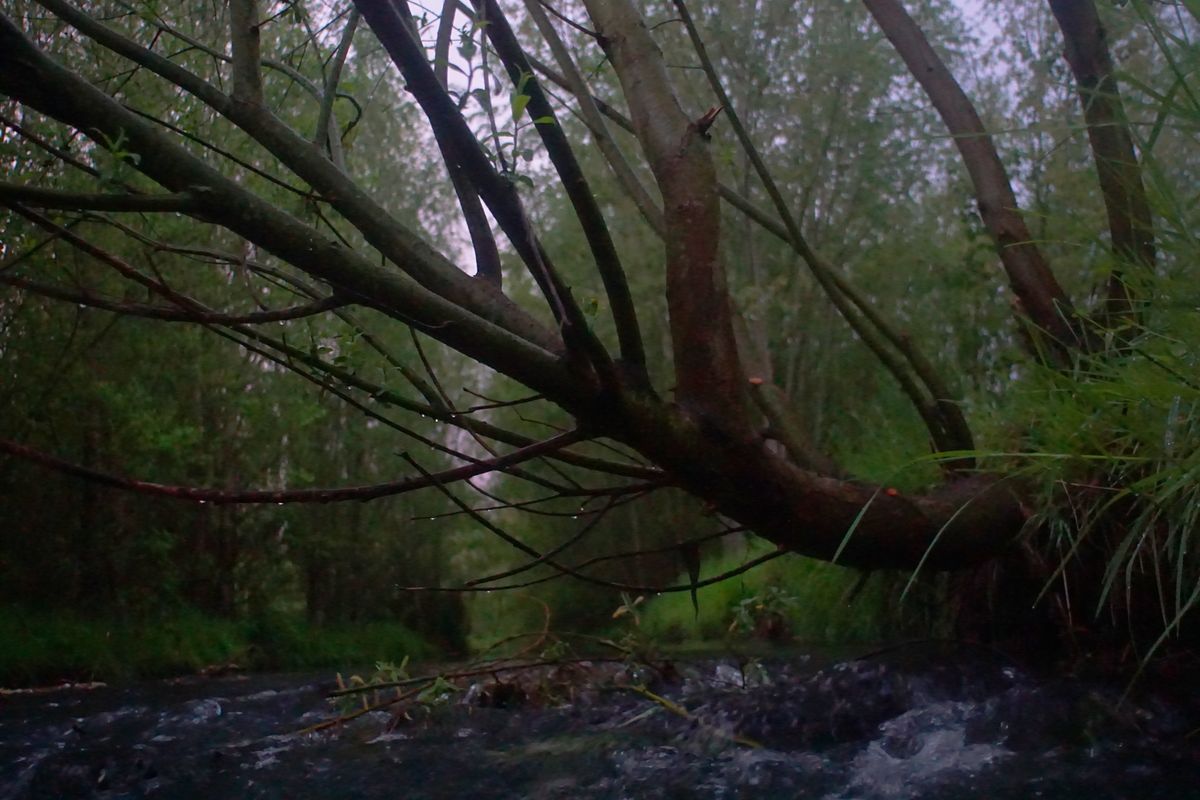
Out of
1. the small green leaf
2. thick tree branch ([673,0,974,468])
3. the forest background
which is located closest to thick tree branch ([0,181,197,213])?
the small green leaf

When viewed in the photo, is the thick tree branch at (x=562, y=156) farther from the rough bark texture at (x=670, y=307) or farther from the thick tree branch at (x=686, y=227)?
the thick tree branch at (x=686, y=227)

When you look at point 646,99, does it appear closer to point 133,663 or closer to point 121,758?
point 121,758

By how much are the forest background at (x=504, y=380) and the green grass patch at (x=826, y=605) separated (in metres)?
0.02

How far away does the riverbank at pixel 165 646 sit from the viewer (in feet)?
22.2

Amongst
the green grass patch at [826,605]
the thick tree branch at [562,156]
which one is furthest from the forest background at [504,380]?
the thick tree branch at [562,156]

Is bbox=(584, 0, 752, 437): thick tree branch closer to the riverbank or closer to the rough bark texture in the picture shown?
the rough bark texture

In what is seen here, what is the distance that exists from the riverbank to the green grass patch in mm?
3858

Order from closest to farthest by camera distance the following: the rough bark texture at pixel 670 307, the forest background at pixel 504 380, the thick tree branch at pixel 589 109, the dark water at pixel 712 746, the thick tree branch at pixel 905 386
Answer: the rough bark texture at pixel 670 307, the dark water at pixel 712 746, the thick tree branch at pixel 589 109, the thick tree branch at pixel 905 386, the forest background at pixel 504 380

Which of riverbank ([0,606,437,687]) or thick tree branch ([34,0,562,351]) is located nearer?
thick tree branch ([34,0,562,351])

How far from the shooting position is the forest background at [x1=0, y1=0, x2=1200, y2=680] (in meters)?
4.14

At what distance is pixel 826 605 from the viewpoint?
16.4ft

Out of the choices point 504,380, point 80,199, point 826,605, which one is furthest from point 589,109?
point 504,380

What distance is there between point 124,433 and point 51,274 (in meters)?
2.21

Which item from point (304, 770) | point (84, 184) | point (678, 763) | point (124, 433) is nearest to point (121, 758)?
point (304, 770)
